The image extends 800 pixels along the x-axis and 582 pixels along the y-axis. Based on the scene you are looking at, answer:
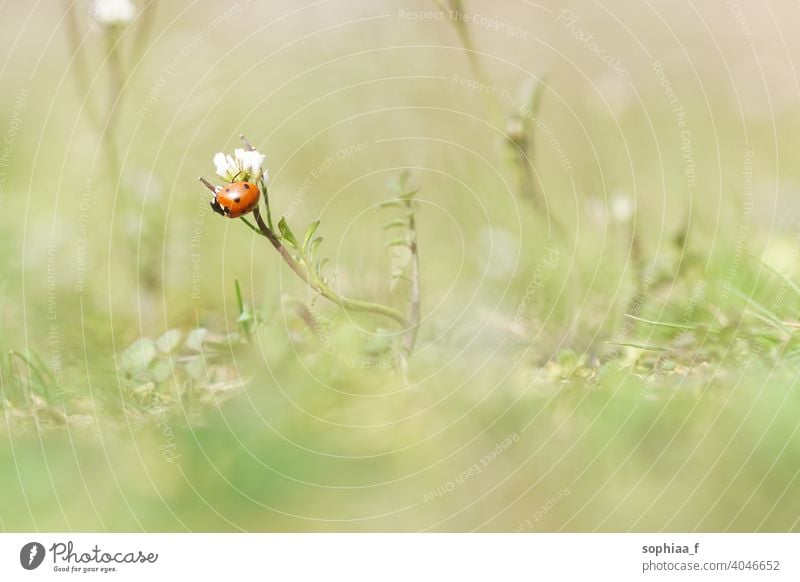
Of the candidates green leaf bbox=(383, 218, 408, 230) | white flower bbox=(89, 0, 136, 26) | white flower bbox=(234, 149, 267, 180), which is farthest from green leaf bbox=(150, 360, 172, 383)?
white flower bbox=(89, 0, 136, 26)

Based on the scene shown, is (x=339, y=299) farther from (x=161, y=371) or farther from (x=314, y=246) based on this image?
(x=161, y=371)

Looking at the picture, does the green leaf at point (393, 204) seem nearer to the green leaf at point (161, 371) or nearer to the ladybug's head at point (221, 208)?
the ladybug's head at point (221, 208)
